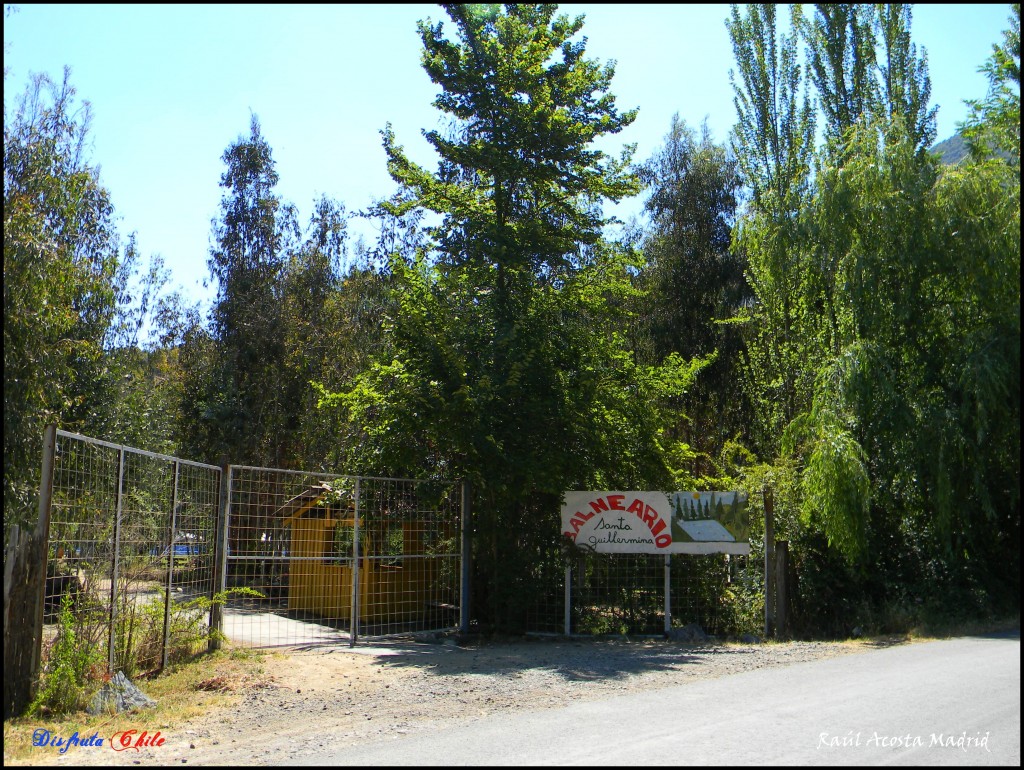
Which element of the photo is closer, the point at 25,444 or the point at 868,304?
the point at 25,444

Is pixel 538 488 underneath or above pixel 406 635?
above

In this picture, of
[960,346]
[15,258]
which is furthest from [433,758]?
[960,346]

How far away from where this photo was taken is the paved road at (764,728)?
19.2 feet

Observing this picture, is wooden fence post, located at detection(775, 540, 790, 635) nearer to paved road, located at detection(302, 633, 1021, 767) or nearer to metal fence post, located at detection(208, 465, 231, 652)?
paved road, located at detection(302, 633, 1021, 767)

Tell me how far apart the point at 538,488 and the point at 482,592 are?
2040mm

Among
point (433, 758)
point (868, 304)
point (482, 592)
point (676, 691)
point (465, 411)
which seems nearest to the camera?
point (433, 758)

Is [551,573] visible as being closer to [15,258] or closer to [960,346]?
[960,346]

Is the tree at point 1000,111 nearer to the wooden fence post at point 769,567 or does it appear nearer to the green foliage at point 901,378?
the green foliage at point 901,378

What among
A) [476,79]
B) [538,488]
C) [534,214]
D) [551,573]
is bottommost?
[551,573]

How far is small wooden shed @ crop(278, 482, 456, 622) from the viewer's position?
13391mm

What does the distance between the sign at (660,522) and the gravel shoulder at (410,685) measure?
1482 mm

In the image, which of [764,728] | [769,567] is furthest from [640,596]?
[764,728]

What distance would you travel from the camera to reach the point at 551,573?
1370 centimetres

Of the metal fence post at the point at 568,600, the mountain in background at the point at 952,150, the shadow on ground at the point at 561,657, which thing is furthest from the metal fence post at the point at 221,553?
the mountain in background at the point at 952,150
